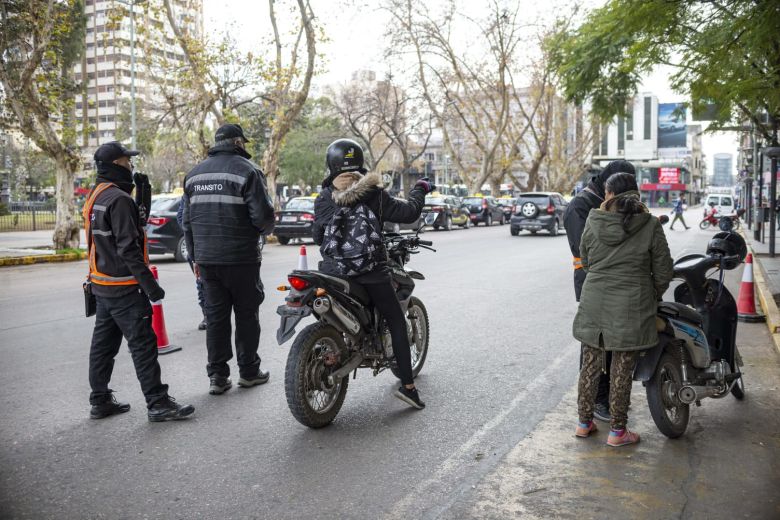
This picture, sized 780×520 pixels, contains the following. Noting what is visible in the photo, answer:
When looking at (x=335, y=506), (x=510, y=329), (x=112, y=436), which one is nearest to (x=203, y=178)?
(x=112, y=436)

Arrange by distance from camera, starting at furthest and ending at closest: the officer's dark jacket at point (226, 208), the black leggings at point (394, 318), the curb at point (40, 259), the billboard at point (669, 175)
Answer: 1. the billboard at point (669, 175)
2. the curb at point (40, 259)
3. the officer's dark jacket at point (226, 208)
4. the black leggings at point (394, 318)

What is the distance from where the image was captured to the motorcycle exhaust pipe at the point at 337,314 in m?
4.50

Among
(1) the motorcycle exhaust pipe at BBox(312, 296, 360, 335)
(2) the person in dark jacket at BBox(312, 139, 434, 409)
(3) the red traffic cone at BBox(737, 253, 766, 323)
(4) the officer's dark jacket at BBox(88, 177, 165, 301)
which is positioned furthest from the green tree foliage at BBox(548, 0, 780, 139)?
(4) the officer's dark jacket at BBox(88, 177, 165, 301)

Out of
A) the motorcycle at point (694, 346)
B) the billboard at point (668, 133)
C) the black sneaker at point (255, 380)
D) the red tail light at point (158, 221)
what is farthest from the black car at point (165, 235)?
the billboard at point (668, 133)

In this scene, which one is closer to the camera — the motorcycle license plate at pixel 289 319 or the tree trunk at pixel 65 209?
the motorcycle license plate at pixel 289 319

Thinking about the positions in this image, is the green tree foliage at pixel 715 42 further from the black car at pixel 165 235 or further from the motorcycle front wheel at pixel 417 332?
the black car at pixel 165 235

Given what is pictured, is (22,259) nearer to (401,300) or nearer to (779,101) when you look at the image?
Result: (401,300)

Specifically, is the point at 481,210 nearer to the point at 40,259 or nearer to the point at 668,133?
the point at 40,259

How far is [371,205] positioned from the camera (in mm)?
4688

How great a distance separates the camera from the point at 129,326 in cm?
462

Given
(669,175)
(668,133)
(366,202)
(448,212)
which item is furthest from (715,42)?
(668,133)

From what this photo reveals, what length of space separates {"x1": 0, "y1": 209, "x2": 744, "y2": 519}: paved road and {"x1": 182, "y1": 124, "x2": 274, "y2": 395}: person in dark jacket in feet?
1.61

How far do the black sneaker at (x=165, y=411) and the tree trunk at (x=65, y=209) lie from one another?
Answer: 15.4 meters

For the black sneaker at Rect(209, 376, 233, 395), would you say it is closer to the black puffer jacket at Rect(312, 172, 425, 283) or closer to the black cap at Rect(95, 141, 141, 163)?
the black puffer jacket at Rect(312, 172, 425, 283)
